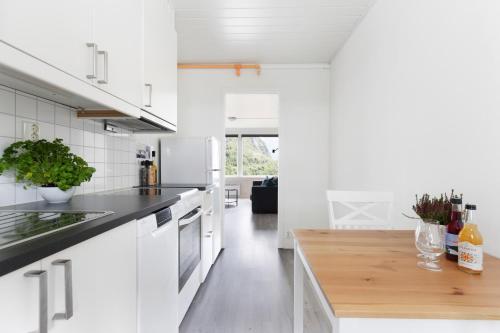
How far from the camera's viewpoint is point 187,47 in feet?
10.4

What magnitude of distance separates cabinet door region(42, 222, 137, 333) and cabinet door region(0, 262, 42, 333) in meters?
0.05

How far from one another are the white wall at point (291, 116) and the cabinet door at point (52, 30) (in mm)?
2438

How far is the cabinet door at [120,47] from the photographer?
4.14 feet

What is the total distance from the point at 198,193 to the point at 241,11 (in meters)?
1.63

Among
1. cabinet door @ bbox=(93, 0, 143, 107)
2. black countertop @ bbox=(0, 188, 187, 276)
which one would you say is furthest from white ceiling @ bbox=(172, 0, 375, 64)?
black countertop @ bbox=(0, 188, 187, 276)

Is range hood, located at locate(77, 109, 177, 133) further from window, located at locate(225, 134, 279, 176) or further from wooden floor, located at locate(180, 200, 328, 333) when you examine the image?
window, located at locate(225, 134, 279, 176)

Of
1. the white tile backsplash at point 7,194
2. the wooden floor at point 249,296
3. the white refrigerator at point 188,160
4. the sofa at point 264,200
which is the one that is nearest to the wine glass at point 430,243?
the wooden floor at point 249,296

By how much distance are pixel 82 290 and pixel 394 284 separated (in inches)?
36.7

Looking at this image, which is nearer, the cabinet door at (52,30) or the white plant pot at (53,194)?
the cabinet door at (52,30)

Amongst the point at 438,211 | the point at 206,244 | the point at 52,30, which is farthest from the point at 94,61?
the point at 206,244

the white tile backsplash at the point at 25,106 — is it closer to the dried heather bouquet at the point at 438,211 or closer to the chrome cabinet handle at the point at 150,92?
the chrome cabinet handle at the point at 150,92

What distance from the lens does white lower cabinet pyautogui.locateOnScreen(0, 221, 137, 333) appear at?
63 cm

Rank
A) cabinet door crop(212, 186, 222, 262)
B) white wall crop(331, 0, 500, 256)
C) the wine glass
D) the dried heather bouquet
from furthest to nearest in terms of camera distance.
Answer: cabinet door crop(212, 186, 222, 262), white wall crop(331, 0, 500, 256), the dried heather bouquet, the wine glass

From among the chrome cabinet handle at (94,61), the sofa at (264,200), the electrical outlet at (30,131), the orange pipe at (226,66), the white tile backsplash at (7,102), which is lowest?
the sofa at (264,200)
